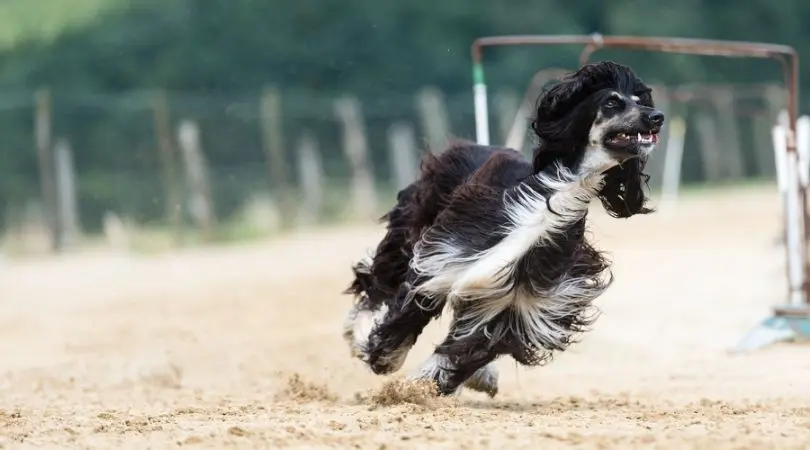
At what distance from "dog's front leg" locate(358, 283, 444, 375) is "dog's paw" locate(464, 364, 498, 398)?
262 mm

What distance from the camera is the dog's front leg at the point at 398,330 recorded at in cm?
510

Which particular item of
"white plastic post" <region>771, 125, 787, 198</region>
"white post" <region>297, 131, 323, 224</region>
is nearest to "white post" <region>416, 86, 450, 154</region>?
"white post" <region>297, 131, 323, 224</region>

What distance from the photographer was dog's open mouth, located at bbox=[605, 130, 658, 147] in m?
4.43

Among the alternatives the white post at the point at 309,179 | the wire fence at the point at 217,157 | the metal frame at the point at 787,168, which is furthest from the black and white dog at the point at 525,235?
the white post at the point at 309,179

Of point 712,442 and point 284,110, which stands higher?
point 284,110

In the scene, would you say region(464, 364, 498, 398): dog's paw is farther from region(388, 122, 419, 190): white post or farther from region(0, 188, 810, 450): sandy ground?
region(388, 122, 419, 190): white post

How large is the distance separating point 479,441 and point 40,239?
1203 cm

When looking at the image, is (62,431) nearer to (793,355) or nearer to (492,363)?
(492,363)

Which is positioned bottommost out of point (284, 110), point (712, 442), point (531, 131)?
point (712, 442)

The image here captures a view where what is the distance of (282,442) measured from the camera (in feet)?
12.1

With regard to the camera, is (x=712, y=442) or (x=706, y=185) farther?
(x=706, y=185)

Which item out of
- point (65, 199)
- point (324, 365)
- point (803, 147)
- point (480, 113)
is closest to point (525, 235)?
point (324, 365)

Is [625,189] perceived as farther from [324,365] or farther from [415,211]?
[324,365]

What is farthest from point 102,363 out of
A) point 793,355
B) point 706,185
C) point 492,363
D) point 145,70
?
point 706,185
